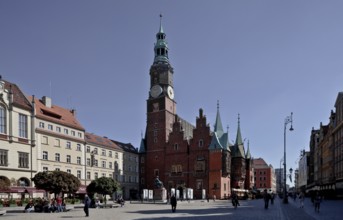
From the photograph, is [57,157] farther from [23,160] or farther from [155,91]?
[155,91]

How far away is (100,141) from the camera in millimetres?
78062

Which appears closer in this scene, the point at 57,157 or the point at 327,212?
the point at 327,212

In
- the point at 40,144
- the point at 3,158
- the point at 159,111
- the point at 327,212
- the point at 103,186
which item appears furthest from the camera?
the point at 159,111

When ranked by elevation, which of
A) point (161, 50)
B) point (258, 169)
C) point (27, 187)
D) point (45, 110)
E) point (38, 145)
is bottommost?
point (258, 169)

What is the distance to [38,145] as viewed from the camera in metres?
57.3

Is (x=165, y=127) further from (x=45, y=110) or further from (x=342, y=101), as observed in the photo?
(x=342, y=101)

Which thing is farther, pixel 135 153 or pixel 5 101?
pixel 135 153

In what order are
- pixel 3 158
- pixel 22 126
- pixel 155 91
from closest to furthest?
pixel 3 158, pixel 22 126, pixel 155 91

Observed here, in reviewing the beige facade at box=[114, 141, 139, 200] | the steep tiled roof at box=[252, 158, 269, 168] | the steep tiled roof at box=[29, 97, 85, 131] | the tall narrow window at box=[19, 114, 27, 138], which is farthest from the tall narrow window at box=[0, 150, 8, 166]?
the steep tiled roof at box=[252, 158, 269, 168]

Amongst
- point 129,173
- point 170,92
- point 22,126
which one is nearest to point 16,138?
point 22,126

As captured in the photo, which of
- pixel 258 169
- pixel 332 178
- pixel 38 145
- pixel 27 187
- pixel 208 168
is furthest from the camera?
pixel 258 169

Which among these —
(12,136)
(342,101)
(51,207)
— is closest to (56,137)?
(12,136)

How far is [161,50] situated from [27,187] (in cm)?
5087

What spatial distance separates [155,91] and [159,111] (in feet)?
17.2
